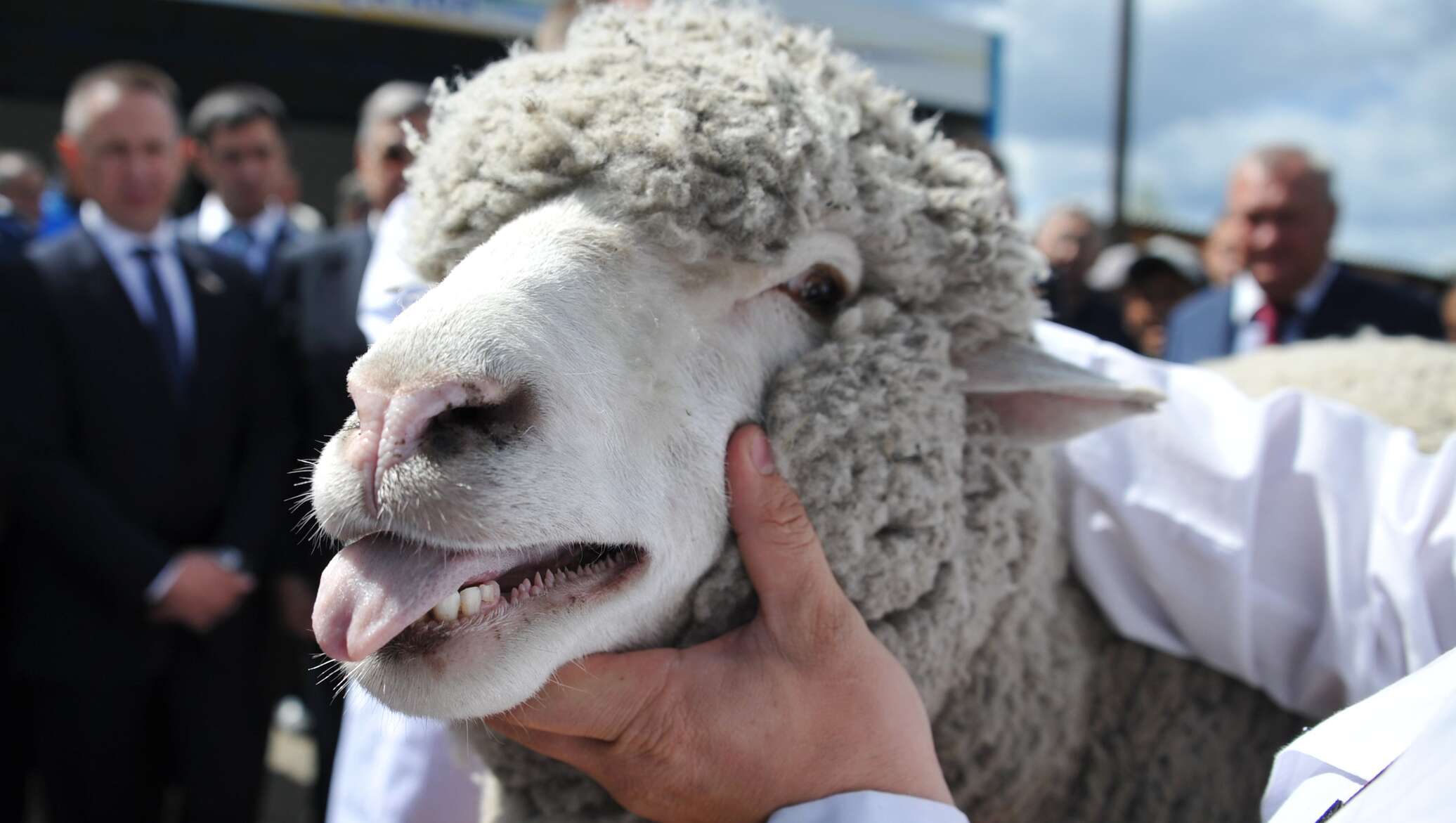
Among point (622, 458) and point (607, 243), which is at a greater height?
point (607, 243)

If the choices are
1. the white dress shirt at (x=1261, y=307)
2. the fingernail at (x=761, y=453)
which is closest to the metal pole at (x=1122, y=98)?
the white dress shirt at (x=1261, y=307)

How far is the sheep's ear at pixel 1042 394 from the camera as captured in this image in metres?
1.40

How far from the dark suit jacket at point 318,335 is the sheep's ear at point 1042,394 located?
1.88m

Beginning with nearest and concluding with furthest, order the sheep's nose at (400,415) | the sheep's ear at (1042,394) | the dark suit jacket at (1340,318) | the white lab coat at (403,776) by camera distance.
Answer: the sheep's nose at (400,415) < the sheep's ear at (1042,394) < the white lab coat at (403,776) < the dark suit jacket at (1340,318)

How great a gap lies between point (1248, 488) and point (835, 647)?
736 mm

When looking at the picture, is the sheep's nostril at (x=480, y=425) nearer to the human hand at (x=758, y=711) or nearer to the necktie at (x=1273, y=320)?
the human hand at (x=758, y=711)

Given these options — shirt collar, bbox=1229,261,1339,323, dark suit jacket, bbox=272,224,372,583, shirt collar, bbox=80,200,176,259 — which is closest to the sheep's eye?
dark suit jacket, bbox=272,224,372,583

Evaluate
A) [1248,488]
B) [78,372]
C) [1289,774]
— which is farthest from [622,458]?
[78,372]

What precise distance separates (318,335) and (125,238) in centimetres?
78

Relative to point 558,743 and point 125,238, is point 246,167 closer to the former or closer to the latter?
point 125,238

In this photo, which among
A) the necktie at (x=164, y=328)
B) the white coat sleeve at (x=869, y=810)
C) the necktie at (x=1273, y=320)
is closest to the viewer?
the white coat sleeve at (x=869, y=810)

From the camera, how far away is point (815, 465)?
131cm

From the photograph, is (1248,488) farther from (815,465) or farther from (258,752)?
(258,752)

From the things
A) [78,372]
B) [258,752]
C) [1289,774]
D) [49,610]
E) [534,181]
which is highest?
[534,181]
